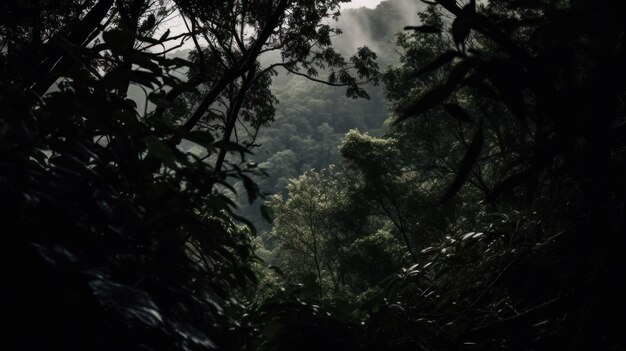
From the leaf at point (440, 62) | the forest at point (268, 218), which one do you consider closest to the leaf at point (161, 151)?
the forest at point (268, 218)

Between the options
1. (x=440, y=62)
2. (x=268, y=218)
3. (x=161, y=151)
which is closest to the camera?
(x=161, y=151)

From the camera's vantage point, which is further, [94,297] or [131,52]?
[131,52]

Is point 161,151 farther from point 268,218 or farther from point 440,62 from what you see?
point 440,62

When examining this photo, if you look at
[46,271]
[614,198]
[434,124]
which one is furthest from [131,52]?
[434,124]

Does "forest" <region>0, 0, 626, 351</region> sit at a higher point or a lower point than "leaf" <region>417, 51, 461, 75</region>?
lower

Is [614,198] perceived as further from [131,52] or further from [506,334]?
[131,52]

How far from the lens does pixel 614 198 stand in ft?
3.97

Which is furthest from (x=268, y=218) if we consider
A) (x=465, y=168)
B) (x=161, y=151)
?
(x=465, y=168)

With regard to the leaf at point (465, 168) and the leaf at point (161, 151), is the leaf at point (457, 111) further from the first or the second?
the leaf at point (161, 151)

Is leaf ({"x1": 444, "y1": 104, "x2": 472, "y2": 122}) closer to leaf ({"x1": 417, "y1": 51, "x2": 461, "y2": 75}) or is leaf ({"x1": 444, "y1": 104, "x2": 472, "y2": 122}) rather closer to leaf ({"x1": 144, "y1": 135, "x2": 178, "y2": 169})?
leaf ({"x1": 417, "y1": 51, "x2": 461, "y2": 75})

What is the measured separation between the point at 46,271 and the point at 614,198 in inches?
48.8

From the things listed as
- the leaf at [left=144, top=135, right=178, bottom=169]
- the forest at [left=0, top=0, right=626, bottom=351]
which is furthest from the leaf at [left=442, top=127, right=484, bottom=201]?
the leaf at [left=144, top=135, right=178, bottom=169]

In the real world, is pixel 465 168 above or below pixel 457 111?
below

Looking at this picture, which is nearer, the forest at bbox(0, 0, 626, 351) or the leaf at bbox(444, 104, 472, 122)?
the forest at bbox(0, 0, 626, 351)
